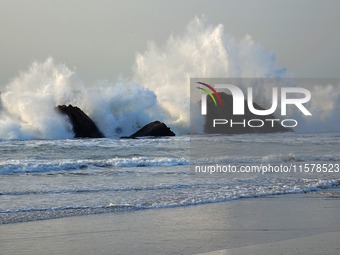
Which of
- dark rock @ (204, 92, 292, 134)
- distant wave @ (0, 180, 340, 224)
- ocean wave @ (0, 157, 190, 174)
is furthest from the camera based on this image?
dark rock @ (204, 92, 292, 134)

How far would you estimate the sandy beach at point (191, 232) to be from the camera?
7902mm

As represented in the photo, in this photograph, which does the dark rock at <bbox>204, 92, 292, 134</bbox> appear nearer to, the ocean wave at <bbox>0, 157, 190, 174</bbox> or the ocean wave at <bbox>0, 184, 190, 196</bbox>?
the ocean wave at <bbox>0, 157, 190, 174</bbox>

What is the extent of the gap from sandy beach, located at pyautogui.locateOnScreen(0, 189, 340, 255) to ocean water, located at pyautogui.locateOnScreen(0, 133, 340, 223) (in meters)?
0.74

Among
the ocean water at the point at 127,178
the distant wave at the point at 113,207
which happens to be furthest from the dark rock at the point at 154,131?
the distant wave at the point at 113,207

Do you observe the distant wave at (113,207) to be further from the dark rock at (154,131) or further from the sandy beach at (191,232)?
the dark rock at (154,131)

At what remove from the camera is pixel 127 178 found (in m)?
16.4

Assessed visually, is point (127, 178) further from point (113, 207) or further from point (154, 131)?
point (154, 131)

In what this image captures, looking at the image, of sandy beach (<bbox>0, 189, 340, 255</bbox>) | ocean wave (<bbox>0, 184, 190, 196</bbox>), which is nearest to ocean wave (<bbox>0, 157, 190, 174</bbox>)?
ocean wave (<bbox>0, 184, 190, 196</bbox>)

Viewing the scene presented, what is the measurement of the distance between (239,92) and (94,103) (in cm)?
946

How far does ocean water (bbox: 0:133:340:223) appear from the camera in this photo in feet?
38.1

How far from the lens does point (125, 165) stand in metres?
20.5

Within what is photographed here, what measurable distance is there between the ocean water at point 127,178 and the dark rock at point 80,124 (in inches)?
295

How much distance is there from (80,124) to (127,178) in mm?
20320

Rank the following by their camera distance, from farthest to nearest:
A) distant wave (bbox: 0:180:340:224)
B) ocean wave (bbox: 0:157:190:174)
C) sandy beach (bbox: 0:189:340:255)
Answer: ocean wave (bbox: 0:157:190:174) → distant wave (bbox: 0:180:340:224) → sandy beach (bbox: 0:189:340:255)
